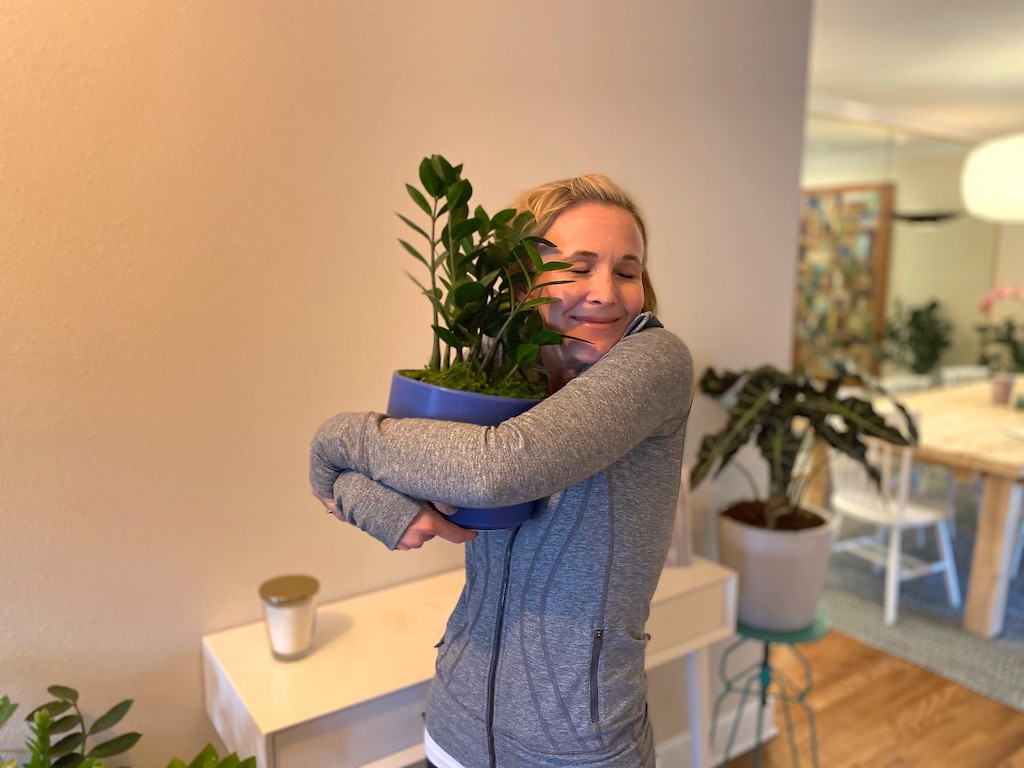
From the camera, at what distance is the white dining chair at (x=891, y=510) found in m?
2.99

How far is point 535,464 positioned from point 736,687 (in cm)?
180

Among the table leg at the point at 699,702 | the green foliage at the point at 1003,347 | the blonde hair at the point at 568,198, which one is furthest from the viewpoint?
the green foliage at the point at 1003,347

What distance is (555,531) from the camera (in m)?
0.87

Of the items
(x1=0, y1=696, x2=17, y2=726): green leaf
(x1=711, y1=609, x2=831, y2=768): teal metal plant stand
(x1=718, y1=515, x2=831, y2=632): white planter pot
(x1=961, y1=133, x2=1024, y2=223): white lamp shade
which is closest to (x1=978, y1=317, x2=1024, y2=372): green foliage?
(x1=961, y1=133, x2=1024, y2=223): white lamp shade

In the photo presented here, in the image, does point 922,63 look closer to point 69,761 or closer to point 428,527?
point 428,527

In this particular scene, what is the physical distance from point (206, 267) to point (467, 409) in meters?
0.78

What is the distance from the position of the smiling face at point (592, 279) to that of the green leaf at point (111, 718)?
0.98 meters

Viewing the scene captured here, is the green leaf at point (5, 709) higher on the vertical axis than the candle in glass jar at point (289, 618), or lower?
lower

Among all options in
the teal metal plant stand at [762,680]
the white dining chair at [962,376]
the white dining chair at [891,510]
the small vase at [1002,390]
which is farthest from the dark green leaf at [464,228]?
the white dining chair at [962,376]

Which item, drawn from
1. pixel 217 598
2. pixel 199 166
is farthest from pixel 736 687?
pixel 199 166

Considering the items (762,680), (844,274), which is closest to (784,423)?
(762,680)

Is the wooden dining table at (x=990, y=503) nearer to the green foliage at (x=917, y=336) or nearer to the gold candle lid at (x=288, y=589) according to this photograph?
the gold candle lid at (x=288, y=589)

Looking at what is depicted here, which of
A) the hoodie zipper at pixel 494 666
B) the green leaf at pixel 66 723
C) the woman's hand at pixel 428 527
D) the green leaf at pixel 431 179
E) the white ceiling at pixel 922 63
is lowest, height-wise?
the green leaf at pixel 66 723

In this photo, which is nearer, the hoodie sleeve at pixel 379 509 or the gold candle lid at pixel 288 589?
the hoodie sleeve at pixel 379 509
